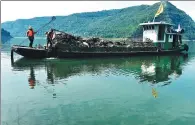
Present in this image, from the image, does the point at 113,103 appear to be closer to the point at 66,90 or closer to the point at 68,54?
the point at 66,90

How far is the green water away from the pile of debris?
8.33 meters

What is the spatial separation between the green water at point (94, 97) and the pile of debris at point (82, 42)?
8327 millimetres

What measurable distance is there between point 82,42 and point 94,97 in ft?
64.5

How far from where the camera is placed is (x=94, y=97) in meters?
15.4

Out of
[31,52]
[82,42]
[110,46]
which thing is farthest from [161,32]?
[31,52]

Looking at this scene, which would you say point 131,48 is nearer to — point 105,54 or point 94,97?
point 105,54

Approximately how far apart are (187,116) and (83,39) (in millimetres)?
24112

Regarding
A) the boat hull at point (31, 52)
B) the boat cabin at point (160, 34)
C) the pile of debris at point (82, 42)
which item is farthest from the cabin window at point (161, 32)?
the boat hull at point (31, 52)

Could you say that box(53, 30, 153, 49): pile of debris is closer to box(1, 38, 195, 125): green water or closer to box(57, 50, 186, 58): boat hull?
box(57, 50, 186, 58): boat hull

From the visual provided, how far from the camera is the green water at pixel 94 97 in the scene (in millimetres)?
12086

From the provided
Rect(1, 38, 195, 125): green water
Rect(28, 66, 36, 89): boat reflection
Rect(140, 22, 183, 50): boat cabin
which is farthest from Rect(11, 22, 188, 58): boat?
Rect(28, 66, 36, 89): boat reflection

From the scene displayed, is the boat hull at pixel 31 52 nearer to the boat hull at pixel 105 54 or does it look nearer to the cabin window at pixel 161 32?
the boat hull at pixel 105 54

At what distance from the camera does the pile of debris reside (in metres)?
32.3

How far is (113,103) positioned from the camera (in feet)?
47.1
